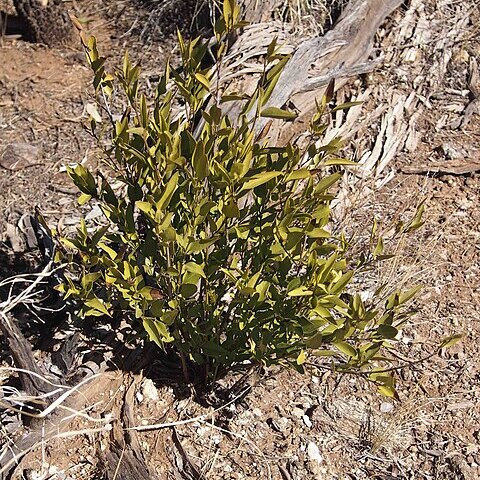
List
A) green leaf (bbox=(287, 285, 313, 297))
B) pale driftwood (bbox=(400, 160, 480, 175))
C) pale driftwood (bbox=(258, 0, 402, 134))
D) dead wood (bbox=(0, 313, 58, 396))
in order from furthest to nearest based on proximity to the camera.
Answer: pale driftwood (bbox=(400, 160, 480, 175)) < pale driftwood (bbox=(258, 0, 402, 134)) < dead wood (bbox=(0, 313, 58, 396)) < green leaf (bbox=(287, 285, 313, 297))

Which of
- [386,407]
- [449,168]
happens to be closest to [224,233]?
[386,407]

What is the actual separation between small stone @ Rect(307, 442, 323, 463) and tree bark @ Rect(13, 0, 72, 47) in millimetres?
3168

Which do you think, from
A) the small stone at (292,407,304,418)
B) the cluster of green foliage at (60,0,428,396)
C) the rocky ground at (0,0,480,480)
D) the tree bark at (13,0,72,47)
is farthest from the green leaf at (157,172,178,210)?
the tree bark at (13,0,72,47)

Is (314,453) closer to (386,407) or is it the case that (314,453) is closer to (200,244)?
(386,407)

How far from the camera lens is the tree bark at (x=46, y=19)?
472cm

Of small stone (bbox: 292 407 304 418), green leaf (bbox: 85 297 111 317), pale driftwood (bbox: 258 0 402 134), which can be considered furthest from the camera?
pale driftwood (bbox: 258 0 402 134)

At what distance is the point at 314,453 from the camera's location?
111 inches

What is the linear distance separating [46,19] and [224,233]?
3.00 meters

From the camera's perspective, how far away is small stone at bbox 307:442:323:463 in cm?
281

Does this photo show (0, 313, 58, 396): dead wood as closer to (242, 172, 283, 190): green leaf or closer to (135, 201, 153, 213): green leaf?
(135, 201, 153, 213): green leaf

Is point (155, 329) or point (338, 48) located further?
point (338, 48)

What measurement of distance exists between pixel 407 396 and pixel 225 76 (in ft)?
5.93

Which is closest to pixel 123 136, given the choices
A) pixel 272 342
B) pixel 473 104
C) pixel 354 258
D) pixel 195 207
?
pixel 195 207

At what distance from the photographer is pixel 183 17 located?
5039mm
